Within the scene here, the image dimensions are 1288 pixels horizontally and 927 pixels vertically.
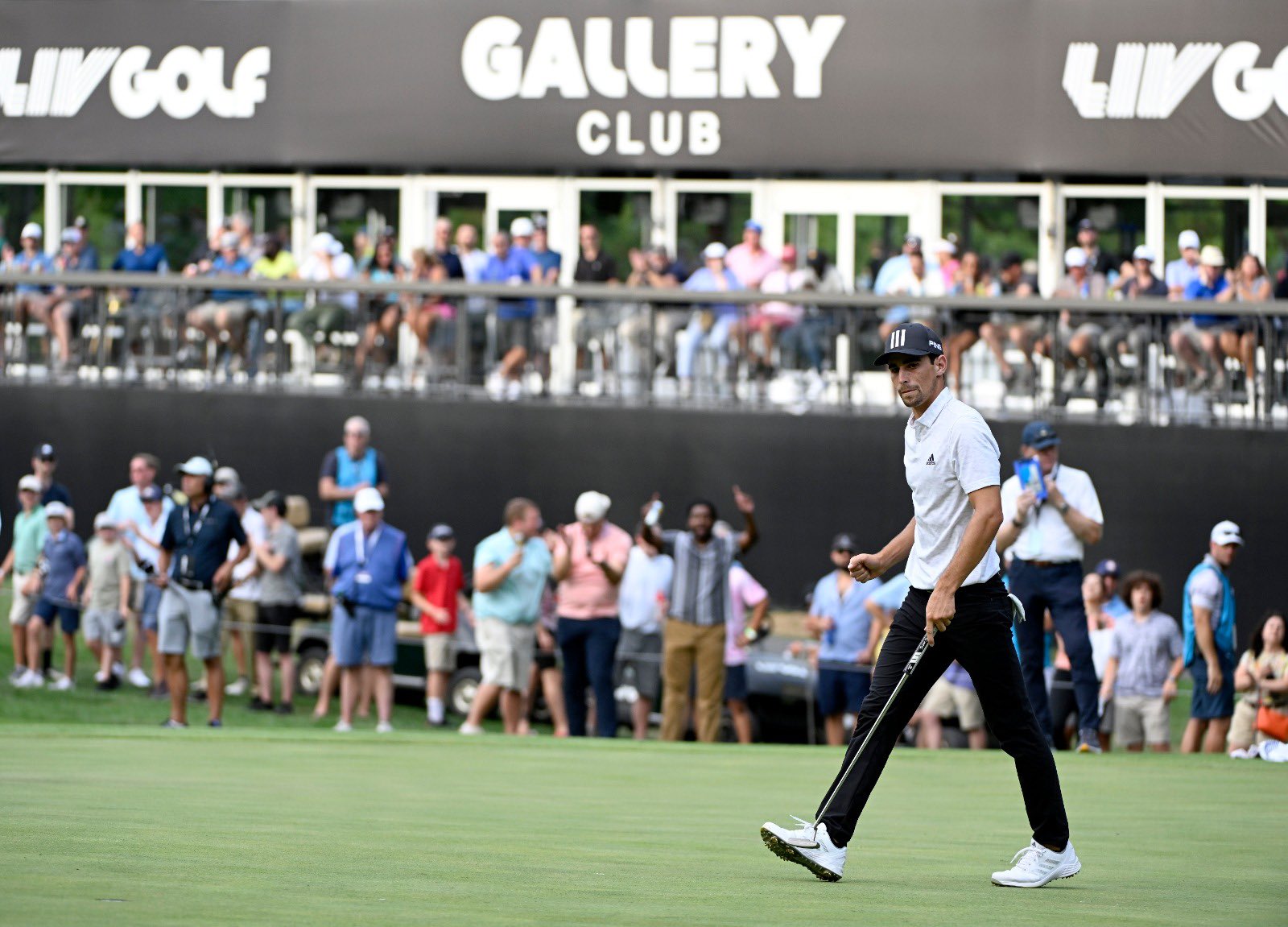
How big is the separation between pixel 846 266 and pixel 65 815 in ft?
59.7

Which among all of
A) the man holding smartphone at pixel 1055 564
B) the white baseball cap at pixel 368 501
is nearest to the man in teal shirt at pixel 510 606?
the white baseball cap at pixel 368 501

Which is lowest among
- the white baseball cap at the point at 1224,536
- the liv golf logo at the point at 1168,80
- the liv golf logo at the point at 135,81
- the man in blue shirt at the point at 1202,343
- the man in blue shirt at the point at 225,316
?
the white baseball cap at the point at 1224,536

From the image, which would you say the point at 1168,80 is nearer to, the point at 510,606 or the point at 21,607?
the point at 510,606

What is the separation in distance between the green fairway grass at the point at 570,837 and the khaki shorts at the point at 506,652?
2863 millimetres

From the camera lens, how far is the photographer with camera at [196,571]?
48.6 ft

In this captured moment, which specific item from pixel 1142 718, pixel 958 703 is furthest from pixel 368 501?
pixel 1142 718

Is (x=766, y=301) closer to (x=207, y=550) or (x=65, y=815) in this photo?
(x=207, y=550)

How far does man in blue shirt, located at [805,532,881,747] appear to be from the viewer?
15.4 m

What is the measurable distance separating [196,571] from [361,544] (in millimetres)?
1693

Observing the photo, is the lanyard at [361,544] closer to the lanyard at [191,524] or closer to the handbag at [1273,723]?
the lanyard at [191,524]

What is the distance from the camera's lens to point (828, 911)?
5.69 metres

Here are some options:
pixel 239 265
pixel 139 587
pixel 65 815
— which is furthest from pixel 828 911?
pixel 239 265

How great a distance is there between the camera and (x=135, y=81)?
A: 27.1 m

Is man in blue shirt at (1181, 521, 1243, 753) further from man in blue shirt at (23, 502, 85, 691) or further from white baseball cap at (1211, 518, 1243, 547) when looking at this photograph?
man in blue shirt at (23, 502, 85, 691)
